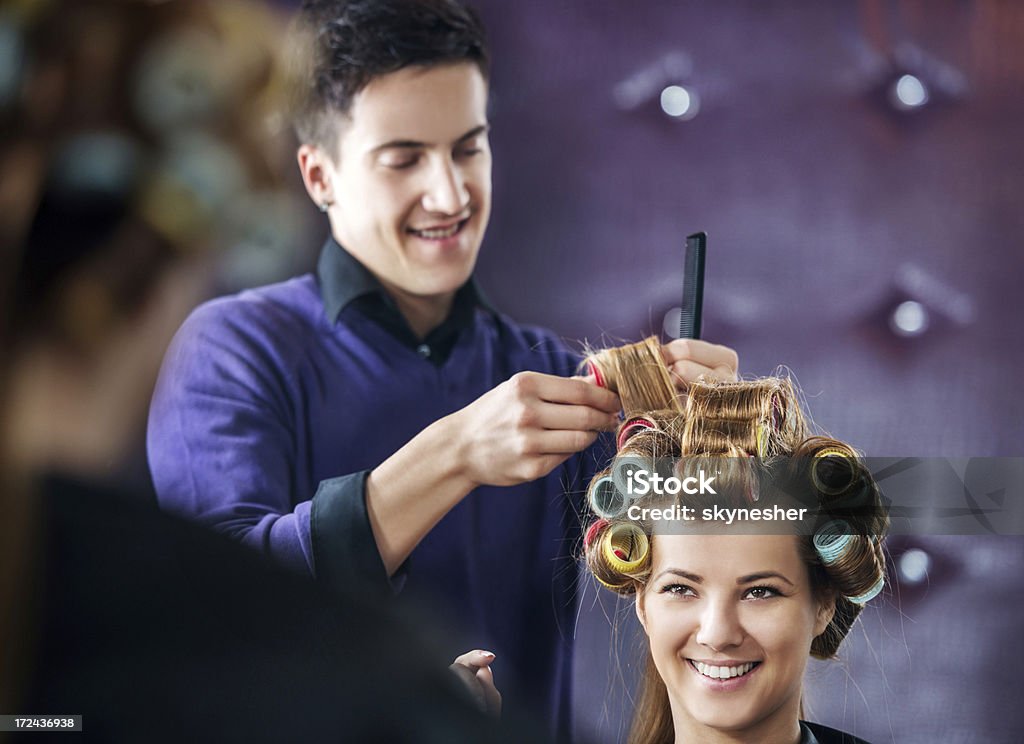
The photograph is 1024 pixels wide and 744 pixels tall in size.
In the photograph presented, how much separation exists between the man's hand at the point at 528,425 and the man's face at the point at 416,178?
0.13m

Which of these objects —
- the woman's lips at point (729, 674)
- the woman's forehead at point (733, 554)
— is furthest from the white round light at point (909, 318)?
the woman's lips at point (729, 674)

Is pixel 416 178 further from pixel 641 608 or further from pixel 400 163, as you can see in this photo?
pixel 641 608

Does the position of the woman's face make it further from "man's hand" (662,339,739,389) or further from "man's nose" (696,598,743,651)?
"man's hand" (662,339,739,389)

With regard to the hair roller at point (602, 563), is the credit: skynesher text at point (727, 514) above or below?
above

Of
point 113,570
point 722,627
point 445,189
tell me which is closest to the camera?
point 113,570

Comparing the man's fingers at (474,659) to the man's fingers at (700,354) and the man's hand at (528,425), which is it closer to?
the man's hand at (528,425)

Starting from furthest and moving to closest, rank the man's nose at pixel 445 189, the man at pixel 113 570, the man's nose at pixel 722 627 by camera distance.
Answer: the man's nose at pixel 445 189, the man's nose at pixel 722 627, the man at pixel 113 570

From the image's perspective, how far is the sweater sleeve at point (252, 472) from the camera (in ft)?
3.61

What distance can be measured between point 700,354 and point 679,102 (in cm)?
24

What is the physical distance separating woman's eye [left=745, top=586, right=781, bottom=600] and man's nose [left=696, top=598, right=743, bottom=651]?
0.06ft

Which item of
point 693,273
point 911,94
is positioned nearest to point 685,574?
point 693,273

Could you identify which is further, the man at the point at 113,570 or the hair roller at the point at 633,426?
the hair roller at the point at 633,426

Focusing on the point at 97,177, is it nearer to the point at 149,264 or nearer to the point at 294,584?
the point at 149,264

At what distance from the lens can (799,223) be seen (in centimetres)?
113
